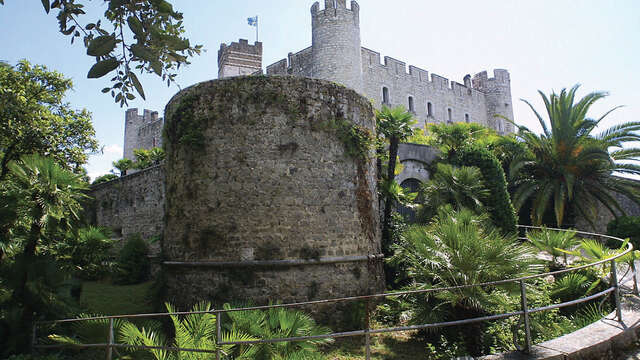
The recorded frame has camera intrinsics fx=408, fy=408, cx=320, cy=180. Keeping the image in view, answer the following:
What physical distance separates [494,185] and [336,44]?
13160 millimetres

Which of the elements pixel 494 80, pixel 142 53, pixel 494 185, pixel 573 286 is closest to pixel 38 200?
pixel 142 53

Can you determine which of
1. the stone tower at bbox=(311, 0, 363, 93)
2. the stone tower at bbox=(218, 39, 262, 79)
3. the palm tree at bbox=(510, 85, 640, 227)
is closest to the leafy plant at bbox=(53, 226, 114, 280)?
the palm tree at bbox=(510, 85, 640, 227)

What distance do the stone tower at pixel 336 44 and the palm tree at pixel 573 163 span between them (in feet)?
31.2

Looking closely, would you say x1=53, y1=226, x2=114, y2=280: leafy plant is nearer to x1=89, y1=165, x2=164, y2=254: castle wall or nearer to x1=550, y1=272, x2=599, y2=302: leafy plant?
x1=89, y1=165, x2=164, y2=254: castle wall

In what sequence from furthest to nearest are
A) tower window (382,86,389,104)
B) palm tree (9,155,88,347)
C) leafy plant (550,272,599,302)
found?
tower window (382,86,389,104), leafy plant (550,272,599,302), palm tree (9,155,88,347)

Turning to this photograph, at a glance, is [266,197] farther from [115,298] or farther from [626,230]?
[626,230]

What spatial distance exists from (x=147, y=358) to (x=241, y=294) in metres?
2.15

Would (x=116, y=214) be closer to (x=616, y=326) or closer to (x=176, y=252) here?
(x=176, y=252)

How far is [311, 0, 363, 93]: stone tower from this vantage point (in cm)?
2208

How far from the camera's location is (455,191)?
11.4 meters

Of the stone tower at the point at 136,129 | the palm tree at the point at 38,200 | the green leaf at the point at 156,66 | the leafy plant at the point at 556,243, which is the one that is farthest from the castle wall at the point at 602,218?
the stone tower at the point at 136,129

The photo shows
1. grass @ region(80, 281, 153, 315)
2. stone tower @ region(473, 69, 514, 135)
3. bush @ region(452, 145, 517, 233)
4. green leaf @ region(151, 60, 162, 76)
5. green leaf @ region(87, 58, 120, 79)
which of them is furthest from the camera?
stone tower @ region(473, 69, 514, 135)

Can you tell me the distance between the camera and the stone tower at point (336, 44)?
22.1 m

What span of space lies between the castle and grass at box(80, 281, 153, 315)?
9339mm
